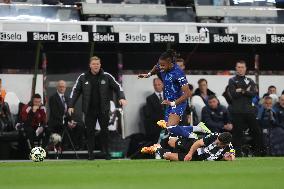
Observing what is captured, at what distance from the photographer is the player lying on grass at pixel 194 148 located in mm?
13805

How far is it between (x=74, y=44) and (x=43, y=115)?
2.85 meters

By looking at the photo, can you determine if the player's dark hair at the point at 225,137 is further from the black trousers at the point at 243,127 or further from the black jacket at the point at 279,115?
the black jacket at the point at 279,115

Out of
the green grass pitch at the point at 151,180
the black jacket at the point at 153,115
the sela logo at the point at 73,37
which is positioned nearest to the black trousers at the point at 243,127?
the black jacket at the point at 153,115

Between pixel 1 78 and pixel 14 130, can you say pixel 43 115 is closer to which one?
pixel 14 130

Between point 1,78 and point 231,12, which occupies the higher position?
point 231,12

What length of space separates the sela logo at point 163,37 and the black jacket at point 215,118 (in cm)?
207

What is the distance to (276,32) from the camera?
2173 cm

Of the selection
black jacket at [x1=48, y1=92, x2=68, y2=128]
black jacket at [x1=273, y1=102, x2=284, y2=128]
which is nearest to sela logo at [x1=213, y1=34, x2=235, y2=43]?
black jacket at [x1=273, y1=102, x2=284, y2=128]

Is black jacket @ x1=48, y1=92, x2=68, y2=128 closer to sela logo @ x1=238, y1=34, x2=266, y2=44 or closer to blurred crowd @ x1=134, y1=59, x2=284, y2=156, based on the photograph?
blurred crowd @ x1=134, y1=59, x2=284, y2=156

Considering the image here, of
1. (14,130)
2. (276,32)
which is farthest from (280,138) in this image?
(14,130)

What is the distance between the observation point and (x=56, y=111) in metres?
19.2

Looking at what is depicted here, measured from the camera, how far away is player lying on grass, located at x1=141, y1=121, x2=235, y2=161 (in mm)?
13805

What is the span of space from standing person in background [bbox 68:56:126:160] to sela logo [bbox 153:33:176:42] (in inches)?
123

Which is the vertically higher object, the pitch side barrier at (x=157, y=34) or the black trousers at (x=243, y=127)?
the pitch side barrier at (x=157, y=34)
